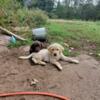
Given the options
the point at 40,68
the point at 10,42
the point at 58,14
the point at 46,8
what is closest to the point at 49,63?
the point at 40,68

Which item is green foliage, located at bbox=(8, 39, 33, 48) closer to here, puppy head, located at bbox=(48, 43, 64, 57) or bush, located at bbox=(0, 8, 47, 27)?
puppy head, located at bbox=(48, 43, 64, 57)

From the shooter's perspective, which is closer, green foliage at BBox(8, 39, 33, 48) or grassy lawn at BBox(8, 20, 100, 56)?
green foliage at BBox(8, 39, 33, 48)

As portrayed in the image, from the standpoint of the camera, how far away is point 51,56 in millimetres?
6359

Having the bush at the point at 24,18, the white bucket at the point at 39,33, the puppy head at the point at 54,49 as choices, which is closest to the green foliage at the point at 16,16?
the bush at the point at 24,18

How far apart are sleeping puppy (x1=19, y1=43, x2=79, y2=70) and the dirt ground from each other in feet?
0.37

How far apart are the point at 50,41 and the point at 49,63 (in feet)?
6.48

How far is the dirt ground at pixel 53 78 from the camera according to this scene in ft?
17.5

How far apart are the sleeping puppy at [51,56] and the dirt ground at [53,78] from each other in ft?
0.37

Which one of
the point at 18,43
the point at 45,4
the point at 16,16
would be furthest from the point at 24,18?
the point at 45,4

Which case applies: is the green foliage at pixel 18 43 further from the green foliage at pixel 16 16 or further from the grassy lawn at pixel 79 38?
the green foliage at pixel 16 16

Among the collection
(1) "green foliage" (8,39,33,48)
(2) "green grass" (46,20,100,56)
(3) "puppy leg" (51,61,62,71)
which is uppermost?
(3) "puppy leg" (51,61,62,71)

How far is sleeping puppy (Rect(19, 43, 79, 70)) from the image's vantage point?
626 centimetres

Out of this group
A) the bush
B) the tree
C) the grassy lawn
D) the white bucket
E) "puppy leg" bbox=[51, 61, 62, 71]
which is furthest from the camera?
the tree

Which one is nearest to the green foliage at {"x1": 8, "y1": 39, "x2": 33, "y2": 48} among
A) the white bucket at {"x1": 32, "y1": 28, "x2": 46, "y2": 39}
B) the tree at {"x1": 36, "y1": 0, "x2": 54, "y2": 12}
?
the white bucket at {"x1": 32, "y1": 28, "x2": 46, "y2": 39}
